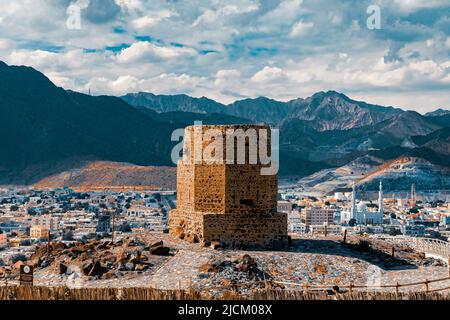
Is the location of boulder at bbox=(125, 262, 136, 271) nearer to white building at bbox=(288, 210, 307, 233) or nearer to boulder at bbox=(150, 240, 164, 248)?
boulder at bbox=(150, 240, 164, 248)

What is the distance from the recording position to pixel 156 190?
505ft

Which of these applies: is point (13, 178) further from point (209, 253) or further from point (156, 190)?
point (209, 253)

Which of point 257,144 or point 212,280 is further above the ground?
point 257,144

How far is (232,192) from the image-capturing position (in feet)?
76.0

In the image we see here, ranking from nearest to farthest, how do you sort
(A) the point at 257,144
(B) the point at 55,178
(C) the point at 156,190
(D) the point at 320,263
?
(D) the point at 320,263
(A) the point at 257,144
(C) the point at 156,190
(B) the point at 55,178

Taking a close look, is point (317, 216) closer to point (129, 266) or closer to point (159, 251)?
point (159, 251)

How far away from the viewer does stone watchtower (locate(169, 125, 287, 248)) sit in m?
22.9

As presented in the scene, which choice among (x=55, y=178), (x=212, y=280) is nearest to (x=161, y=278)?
(x=212, y=280)

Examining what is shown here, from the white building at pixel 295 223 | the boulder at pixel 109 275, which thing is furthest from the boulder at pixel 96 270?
the white building at pixel 295 223

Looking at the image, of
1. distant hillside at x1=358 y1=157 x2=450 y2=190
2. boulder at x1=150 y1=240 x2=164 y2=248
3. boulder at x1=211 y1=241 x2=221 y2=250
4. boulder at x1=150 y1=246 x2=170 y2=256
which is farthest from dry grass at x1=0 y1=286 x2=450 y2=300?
distant hillside at x1=358 y1=157 x2=450 y2=190

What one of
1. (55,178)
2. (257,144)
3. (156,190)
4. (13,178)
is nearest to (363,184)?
(156,190)
